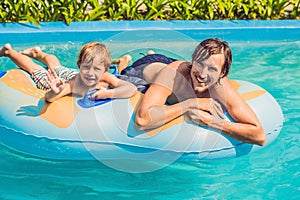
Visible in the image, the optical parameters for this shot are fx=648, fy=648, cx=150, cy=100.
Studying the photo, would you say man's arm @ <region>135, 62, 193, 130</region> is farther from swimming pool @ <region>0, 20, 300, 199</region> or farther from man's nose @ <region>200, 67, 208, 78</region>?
swimming pool @ <region>0, 20, 300, 199</region>

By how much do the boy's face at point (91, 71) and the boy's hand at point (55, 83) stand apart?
0.52 ft

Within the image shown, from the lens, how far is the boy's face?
4.36 metres

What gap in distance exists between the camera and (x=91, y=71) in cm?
438

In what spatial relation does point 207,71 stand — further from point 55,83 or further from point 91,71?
point 55,83

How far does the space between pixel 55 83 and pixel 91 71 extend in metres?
0.26

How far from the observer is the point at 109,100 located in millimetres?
4441

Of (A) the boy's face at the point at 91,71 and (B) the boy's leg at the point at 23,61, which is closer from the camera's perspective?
(A) the boy's face at the point at 91,71

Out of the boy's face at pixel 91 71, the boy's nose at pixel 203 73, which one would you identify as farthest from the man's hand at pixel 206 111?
the boy's face at pixel 91 71

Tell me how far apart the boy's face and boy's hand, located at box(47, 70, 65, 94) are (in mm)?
158

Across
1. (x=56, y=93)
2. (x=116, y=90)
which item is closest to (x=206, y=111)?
(x=116, y=90)

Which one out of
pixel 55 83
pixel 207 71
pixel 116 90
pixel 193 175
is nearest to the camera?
pixel 207 71

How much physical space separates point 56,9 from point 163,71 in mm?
2954

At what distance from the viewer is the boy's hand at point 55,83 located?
4.29 metres

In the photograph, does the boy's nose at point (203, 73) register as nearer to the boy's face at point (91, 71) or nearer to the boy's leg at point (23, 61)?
the boy's face at point (91, 71)
